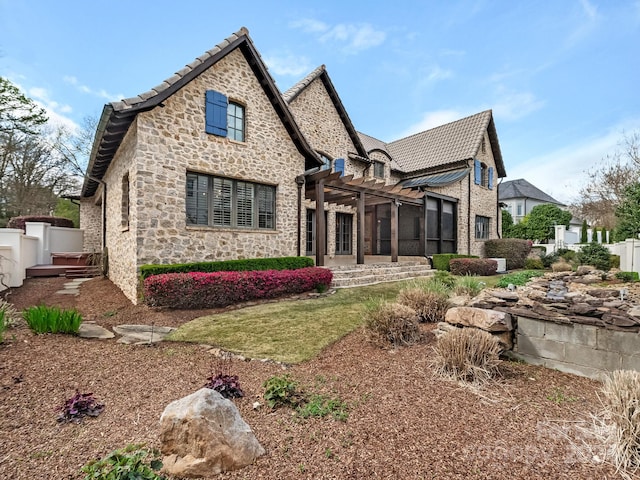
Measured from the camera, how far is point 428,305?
561cm

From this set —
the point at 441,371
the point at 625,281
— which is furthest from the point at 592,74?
the point at 441,371

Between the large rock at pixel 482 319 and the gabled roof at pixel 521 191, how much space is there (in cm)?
4289

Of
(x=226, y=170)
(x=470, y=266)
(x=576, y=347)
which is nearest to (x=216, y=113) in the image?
(x=226, y=170)

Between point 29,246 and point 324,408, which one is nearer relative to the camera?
point 324,408

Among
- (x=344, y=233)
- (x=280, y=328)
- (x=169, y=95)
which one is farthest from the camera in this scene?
(x=344, y=233)

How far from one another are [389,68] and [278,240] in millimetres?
7389

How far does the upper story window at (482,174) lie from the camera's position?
60.9 feet

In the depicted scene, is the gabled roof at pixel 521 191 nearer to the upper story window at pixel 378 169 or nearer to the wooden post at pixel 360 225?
the upper story window at pixel 378 169

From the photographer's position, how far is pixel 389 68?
1109 cm

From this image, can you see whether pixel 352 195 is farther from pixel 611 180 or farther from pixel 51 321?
pixel 611 180

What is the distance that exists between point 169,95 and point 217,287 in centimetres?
505

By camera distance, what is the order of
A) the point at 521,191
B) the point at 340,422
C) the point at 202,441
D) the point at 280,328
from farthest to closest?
1. the point at 521,191
2. the point at 280,328
3. the point at 340,422
4. the point at 202,441

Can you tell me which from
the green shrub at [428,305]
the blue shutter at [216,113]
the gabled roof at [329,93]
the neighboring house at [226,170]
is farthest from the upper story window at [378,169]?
the green shrub at [428,305]

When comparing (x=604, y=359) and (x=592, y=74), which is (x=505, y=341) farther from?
(x=592, y=74)
